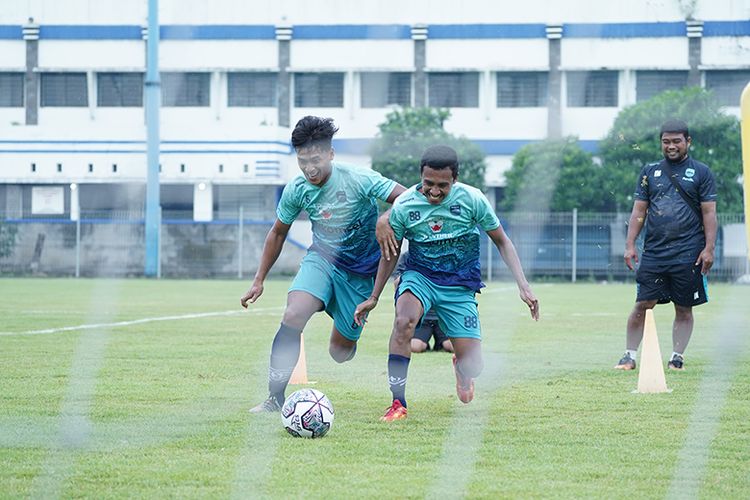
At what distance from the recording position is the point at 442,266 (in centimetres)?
713

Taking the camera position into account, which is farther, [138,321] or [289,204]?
[138,321]

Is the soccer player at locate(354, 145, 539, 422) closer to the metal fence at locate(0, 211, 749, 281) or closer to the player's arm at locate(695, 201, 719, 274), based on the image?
the player's arm at locate(695, 201, 719, 274)

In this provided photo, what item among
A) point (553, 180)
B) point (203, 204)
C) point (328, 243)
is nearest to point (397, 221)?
point (328, 243)

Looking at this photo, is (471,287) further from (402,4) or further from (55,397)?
(55,397)

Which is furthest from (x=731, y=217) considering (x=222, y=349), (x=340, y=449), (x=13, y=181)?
(x=340, y=449)

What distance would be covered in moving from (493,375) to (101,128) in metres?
3.55

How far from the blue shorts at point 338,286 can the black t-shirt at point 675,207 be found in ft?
9.16

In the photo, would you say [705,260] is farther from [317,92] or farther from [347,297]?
[317,92]

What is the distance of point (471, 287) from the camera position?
718 cm

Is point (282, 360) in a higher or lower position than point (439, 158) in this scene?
lower

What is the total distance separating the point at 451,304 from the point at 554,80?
3.51m

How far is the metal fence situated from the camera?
2541 centimetres

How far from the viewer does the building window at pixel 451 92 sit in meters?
22.8

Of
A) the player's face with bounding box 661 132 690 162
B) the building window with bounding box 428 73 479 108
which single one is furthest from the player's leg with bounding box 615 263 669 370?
the building window with bounding box 428 73 479 108
